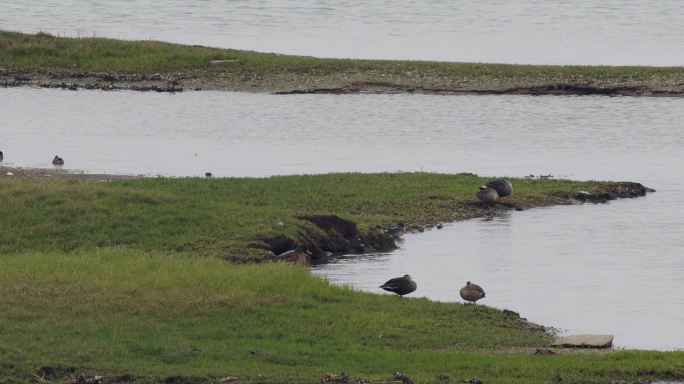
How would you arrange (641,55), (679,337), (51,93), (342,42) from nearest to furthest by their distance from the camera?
(679,337) < (51,93) < (641,55) < (342,42)

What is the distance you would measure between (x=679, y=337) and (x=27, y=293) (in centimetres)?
841

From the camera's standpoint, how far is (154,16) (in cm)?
8850

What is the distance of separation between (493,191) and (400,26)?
55.9m

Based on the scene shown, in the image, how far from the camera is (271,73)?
55188mm

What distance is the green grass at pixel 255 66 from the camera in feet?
178

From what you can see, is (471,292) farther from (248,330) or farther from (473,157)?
(473,157)

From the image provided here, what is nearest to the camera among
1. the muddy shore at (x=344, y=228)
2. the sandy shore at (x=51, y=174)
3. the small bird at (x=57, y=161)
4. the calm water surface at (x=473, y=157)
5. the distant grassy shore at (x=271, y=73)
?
the calm water surface at (x=473, y=157)

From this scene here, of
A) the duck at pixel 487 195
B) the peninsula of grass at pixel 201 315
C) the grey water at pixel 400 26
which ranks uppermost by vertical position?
the grey water at pixel 400 26

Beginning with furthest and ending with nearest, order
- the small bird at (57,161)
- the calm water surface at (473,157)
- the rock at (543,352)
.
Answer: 1. the small bird at (57,161)
2. the calm water surface at (473,157)
3. the rock at (543,352)

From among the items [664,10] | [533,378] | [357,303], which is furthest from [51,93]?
[664,10]

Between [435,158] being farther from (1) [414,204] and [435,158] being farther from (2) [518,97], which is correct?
(2) [518,97]

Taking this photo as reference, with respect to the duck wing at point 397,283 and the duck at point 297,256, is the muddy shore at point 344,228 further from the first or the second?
the duck wing at point 397,283

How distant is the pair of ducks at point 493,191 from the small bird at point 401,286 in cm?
954

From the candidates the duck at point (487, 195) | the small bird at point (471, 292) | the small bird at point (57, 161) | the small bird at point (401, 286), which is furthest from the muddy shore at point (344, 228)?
the small bird at point (471, 292)
